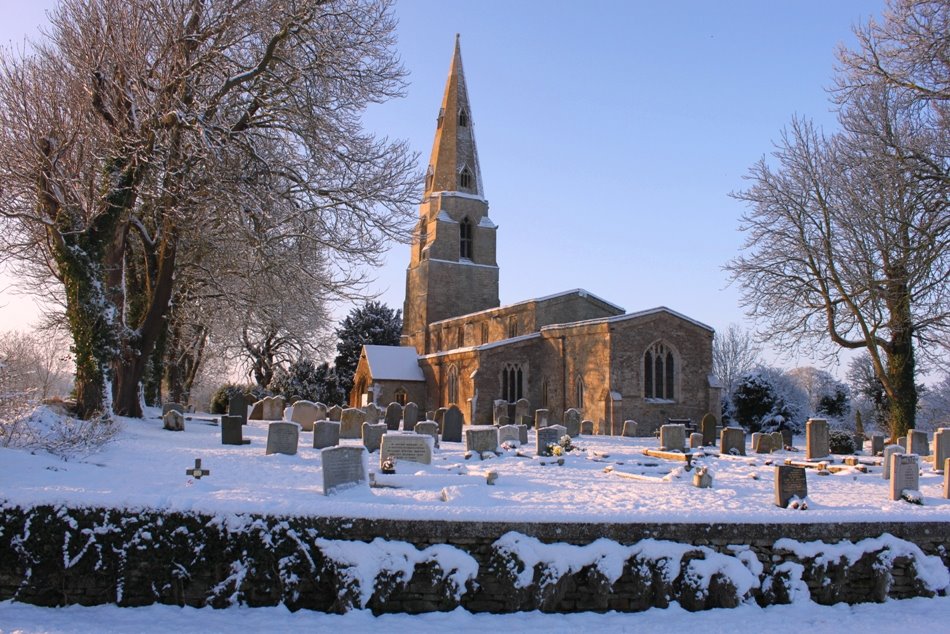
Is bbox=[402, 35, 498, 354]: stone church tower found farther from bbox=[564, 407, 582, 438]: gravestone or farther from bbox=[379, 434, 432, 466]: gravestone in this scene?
bbox=[379, 434, 432, 466]: gravestone

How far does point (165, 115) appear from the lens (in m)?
13.9

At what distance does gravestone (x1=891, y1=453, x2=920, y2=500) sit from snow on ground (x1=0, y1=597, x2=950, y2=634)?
275cm

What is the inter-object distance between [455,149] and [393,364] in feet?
46.1

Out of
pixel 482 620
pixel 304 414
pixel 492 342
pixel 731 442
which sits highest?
pixel 492 342

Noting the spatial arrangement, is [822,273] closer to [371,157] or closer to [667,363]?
[667,363]

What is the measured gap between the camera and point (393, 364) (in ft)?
126

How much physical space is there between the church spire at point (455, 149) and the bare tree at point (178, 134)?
1028 inches

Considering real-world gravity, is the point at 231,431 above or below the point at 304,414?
below

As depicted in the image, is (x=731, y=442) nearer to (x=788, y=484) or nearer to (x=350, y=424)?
(x=788, y=484)

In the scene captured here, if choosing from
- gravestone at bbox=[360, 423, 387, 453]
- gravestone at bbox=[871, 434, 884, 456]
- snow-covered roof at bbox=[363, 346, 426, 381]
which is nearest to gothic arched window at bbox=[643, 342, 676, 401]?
gravestone at bbox=[871, 434, 884, 456]

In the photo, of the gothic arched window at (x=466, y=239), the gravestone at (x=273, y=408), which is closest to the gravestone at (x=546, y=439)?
the gravestone at (x=273, y=408)

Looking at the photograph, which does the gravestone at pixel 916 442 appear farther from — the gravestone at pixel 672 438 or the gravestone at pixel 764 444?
the gravestone at pixel 672 438

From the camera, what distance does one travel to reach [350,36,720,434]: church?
89.1 feet

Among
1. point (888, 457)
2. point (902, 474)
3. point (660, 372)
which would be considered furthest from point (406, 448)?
point (660, 372)
